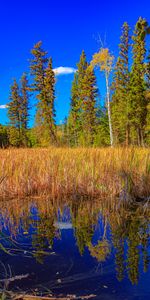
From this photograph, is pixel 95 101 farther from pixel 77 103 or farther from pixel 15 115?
pixel 15 115

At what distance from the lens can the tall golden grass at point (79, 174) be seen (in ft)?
18.4

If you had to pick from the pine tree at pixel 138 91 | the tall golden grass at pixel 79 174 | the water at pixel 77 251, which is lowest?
the water at pixel 77 251

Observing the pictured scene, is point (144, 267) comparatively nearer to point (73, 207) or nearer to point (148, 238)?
point (148, 238)

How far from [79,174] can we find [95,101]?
34708 millimetres

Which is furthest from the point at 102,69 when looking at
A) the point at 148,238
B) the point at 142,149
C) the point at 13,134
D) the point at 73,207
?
the point at 13,134

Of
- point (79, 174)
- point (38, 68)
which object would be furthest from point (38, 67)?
point (79, 174)

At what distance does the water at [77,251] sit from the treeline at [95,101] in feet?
50.5

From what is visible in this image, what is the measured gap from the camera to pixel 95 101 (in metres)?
39.9

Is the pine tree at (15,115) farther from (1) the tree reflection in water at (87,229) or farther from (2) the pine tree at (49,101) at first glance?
(1) the tree reflection in water at (87,229)

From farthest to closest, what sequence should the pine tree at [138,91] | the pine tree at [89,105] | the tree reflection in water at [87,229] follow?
1. the pine tree at [89,105]
2. the pine tree at [138,91]
3. the tree reflection in water at [87,229]

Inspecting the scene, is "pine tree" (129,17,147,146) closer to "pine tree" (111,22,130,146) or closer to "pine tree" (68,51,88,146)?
"pine tree" (111,22,130,146)

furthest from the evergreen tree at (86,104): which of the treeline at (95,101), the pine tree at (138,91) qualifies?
the pine tree at (138,91)

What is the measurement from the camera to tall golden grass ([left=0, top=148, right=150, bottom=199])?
560 cm

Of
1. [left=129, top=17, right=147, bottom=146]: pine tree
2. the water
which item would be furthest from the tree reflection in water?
[left=129, top=17, right=147, bottom=146]: pine tree
